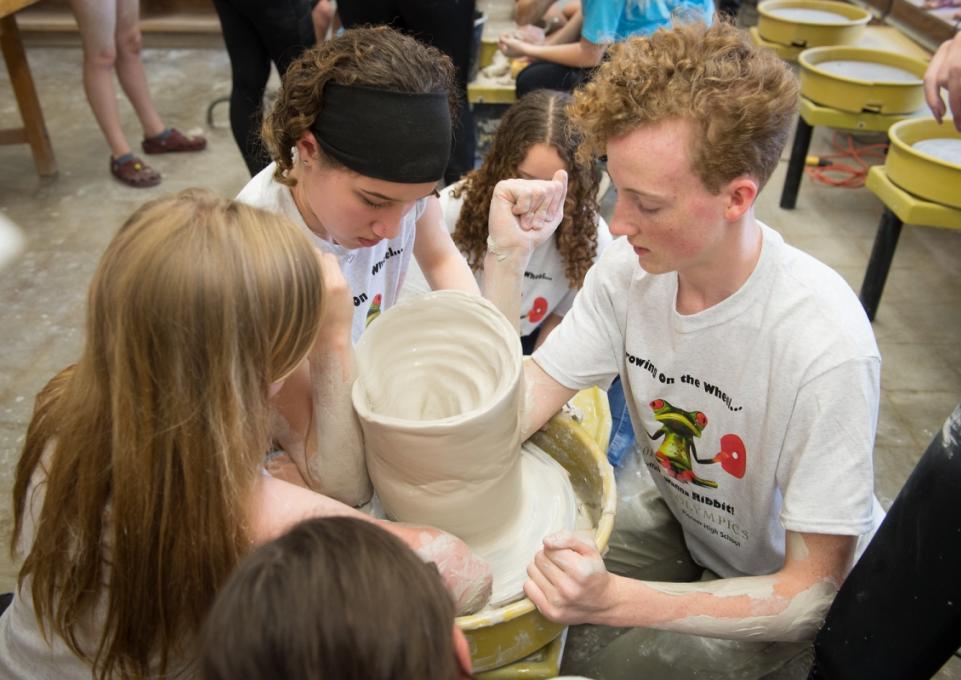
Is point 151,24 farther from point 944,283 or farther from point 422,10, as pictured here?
point 944,283

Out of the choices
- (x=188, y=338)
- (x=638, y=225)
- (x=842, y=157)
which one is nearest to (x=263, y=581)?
(x=188, y=338)

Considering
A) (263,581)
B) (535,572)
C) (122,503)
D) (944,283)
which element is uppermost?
(263,581)

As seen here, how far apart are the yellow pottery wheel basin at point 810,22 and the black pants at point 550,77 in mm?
1417

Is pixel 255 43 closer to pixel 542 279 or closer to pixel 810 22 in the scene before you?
pixel 542 279

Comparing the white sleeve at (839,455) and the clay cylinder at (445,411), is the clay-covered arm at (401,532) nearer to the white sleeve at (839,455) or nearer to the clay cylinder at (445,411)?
the clay cylinder at (445,411)

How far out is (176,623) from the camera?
1051 millimetres

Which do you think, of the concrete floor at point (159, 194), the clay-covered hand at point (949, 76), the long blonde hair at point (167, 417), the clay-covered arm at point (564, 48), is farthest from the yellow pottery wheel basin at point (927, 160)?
the long blonde hair at point (167, 417)

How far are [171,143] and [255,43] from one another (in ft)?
4.69

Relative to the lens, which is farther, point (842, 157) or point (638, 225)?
point (842, 157)

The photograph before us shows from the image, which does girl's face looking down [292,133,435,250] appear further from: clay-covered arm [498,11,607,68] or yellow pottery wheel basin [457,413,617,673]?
clay-covered arm [498,11,607,68]

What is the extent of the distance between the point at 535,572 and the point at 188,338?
0.59 metres

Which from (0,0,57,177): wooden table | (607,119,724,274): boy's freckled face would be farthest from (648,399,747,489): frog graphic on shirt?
(0,0,57,177): wooden table

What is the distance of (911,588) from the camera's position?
99cm

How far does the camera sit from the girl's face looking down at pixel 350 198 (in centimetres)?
147
